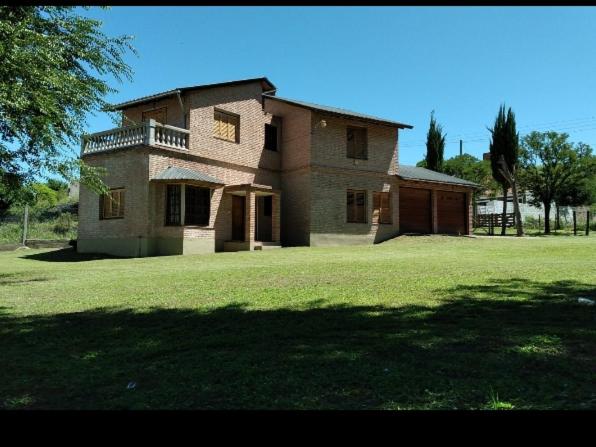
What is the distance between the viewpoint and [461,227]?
31.0 meters

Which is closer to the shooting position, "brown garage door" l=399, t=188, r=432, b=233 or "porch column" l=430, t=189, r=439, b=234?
"brown garage door" l=399, t=188, r=432, b=233

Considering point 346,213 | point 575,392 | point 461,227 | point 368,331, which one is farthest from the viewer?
point 461,227

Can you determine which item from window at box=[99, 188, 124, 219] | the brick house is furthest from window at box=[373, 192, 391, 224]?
window at box=[99, 188, 124, 219]

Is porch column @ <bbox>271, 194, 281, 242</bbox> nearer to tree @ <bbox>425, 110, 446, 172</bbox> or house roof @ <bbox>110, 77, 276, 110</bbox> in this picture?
house roof @ <bbox>110, 77, 276, 110</bbox>

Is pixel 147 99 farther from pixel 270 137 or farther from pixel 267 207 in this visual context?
pixel 267 207

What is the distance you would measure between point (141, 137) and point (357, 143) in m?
11.4

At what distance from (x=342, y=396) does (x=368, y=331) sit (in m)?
1.98

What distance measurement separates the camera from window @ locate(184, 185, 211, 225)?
21172 mm

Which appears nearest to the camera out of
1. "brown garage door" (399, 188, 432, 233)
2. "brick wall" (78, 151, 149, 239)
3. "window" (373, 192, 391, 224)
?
"brick wall" (78, 151, 149, 239)

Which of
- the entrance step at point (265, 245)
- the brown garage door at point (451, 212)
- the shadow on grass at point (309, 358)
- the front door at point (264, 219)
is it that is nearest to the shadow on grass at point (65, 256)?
Answer: the entrance step at point (265, 245)

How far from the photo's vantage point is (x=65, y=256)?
20.5 meters

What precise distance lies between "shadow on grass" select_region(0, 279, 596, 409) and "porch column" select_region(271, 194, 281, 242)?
1679cm
